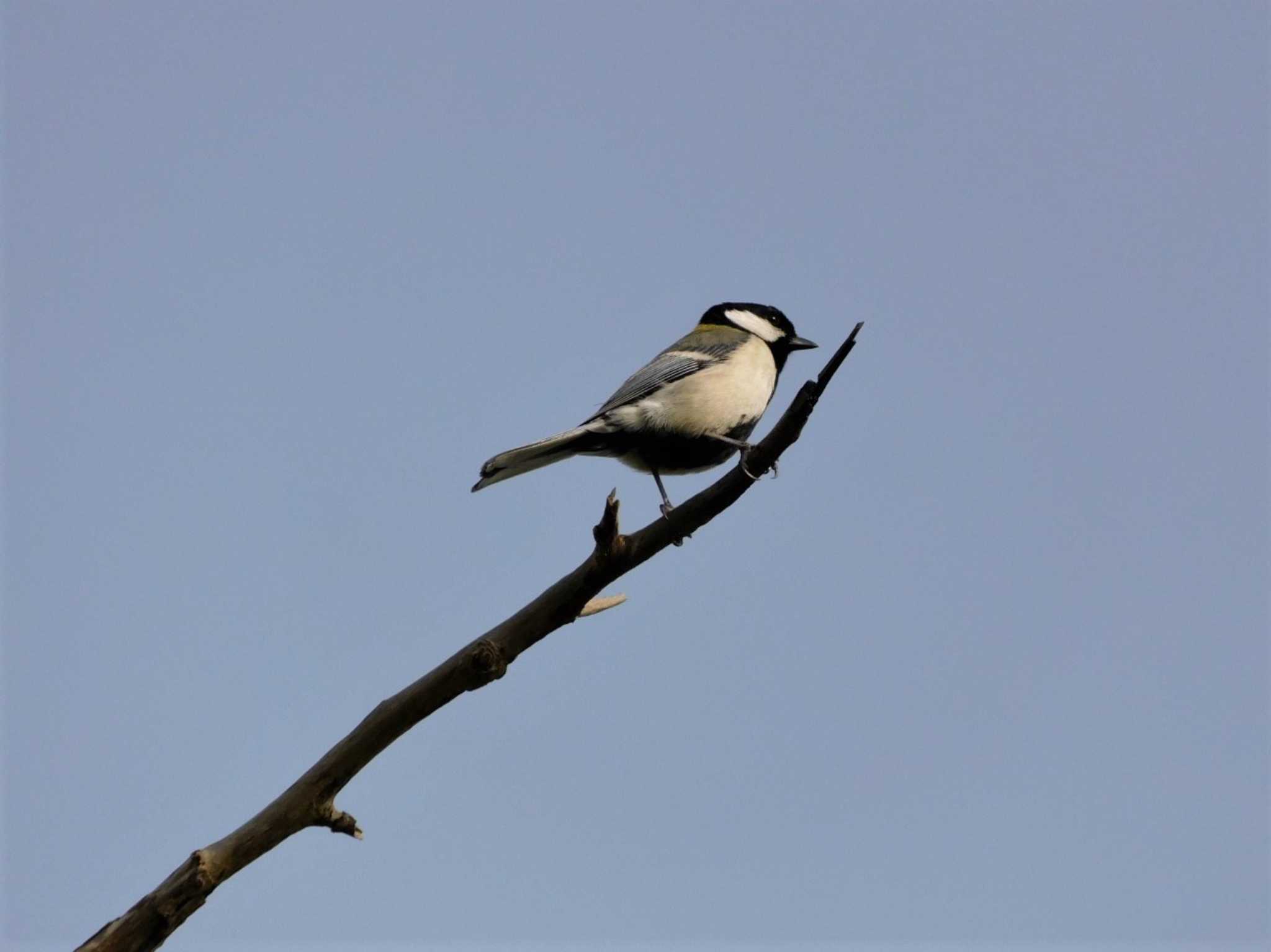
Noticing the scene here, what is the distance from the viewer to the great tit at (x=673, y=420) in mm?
6582

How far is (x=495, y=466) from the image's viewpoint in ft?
20.0

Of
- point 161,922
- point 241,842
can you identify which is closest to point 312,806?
point 241,842

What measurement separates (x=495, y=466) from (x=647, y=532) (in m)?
1.65

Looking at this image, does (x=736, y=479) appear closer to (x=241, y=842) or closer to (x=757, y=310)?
(x=241, y=842)

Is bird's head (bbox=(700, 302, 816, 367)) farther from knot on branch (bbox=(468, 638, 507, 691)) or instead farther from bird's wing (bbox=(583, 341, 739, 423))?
knot on branch (bbox=(468, 638, 507, 691))

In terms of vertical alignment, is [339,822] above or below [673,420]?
below

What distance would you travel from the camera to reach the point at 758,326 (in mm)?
8453

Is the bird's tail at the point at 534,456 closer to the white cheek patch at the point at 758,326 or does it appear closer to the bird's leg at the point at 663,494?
the bird's leg at the point at 663,494

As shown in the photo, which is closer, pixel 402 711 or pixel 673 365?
pixel 402 711

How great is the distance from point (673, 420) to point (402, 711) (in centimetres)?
277

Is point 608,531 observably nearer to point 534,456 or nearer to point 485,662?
point 485,662

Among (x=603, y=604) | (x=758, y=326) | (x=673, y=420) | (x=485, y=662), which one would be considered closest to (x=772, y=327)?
(x=758, y=326)

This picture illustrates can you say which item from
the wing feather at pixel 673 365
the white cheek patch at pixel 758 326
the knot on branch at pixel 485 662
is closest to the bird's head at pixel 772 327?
the white cheek patch at pixel 758 326

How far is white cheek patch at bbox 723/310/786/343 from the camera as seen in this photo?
Answer: 8406mm
